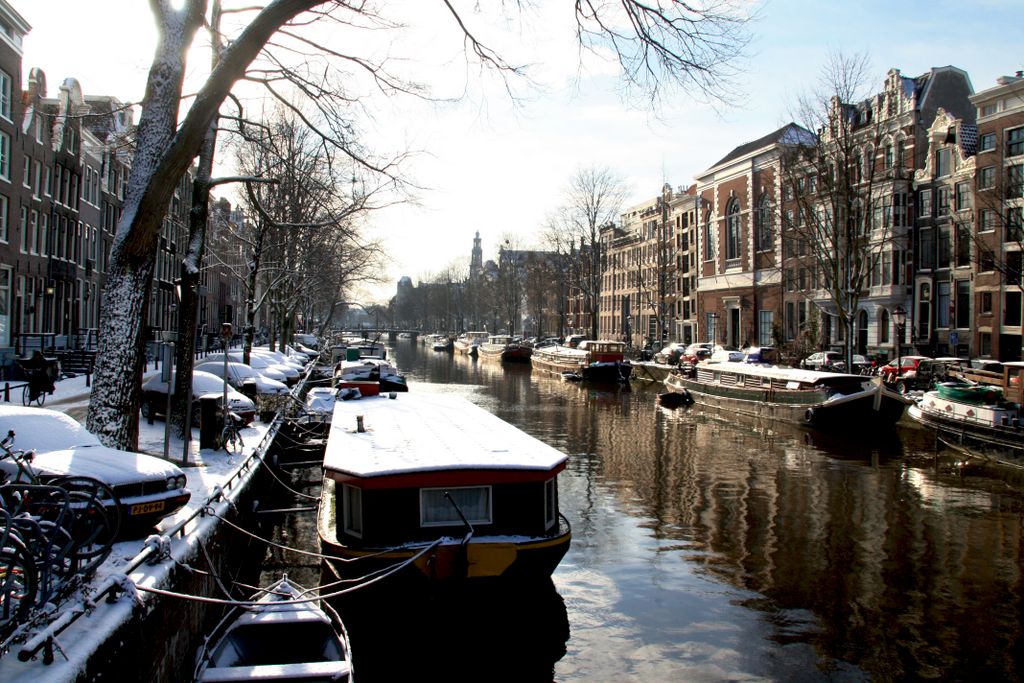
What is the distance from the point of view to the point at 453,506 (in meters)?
11.0

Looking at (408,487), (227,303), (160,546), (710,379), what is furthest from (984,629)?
(227,303)

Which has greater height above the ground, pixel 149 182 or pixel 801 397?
pixel 149 182

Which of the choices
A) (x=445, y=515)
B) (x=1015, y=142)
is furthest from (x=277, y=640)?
(x=1015, y=142)

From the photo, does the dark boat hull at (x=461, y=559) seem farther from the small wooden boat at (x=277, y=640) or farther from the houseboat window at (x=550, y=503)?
the small wooden boat at (x=277, y=640)

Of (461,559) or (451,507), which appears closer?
(461,559)

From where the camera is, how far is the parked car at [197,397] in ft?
68.2

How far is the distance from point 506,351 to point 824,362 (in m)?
43.3

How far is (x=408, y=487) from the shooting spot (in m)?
10.6

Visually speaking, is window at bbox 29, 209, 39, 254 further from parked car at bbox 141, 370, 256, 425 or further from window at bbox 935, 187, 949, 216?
window at bbox 935, 187, 949, 216

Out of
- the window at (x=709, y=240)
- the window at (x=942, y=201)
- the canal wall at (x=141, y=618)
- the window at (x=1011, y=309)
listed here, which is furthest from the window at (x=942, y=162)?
the canal wall at (x=141, y=618)

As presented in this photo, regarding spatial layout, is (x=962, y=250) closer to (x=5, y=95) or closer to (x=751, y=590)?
(x=751, y=590)

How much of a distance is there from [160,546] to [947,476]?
2075cm

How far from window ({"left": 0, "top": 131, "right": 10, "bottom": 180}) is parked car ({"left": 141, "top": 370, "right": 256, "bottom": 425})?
747 inches

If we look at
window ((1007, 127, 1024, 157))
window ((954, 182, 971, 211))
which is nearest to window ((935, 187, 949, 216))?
window ((954, 182, 971, 211))
